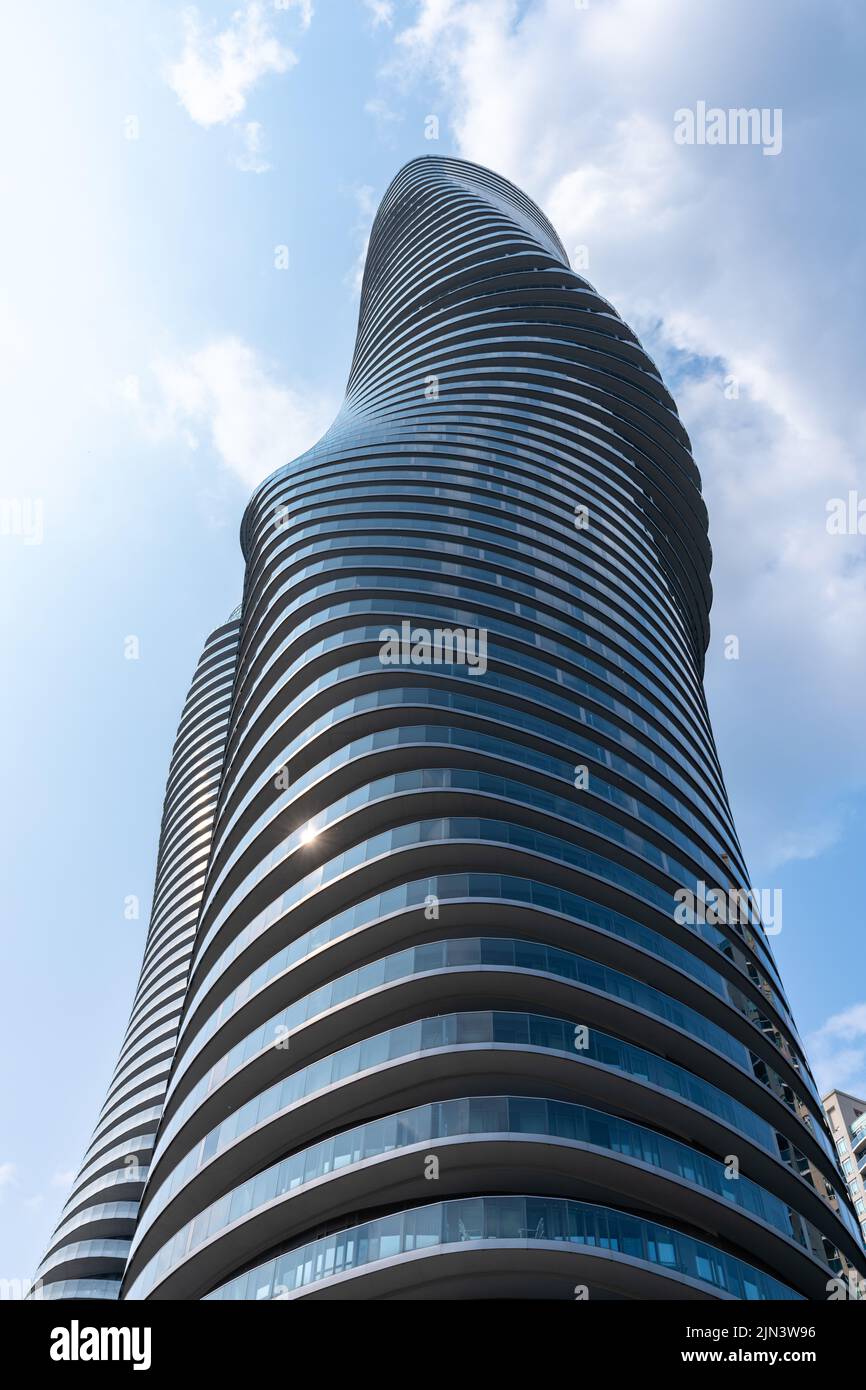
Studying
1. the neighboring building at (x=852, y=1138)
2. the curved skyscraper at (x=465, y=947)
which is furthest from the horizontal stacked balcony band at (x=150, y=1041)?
the neighboring building at (x=852, y=1138)

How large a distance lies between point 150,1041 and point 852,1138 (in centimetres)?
5526

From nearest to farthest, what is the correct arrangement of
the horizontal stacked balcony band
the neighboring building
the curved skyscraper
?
the curved skyscraper → the horizontal stacked balcony band → the neighboring building

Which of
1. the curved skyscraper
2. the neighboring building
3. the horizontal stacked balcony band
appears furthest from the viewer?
the neighboring building

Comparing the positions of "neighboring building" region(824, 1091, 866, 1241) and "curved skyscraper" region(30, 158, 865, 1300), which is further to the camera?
"neighboring building" region(824, 1091, 866, 1241)

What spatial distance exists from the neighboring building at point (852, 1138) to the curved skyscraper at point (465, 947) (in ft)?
153

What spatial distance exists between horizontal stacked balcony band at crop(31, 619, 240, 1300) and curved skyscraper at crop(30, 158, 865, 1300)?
0.30 meters

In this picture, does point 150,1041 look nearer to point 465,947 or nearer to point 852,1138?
point 465,947

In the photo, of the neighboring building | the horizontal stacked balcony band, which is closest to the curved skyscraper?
the horizontal stacked balcony band

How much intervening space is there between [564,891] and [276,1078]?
388 inches

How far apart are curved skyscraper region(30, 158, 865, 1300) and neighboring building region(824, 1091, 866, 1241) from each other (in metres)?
46.7

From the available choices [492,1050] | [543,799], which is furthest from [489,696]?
[492,1050]

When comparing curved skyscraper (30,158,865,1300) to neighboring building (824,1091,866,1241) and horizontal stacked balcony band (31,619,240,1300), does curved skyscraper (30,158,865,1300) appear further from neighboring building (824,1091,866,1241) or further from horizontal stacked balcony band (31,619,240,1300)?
neighboring building (824,1091,866,1241)

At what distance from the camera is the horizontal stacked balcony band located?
1972 inches
